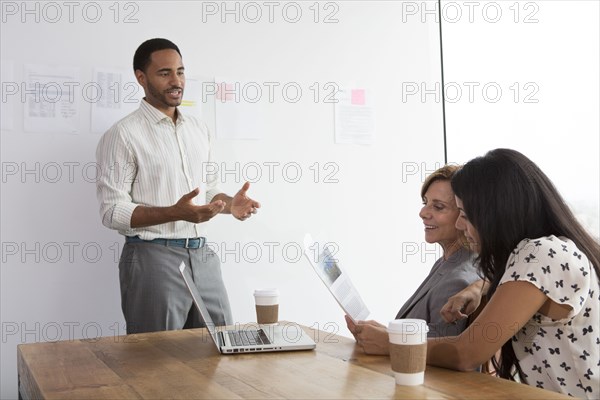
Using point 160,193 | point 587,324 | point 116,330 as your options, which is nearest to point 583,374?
point 587,324

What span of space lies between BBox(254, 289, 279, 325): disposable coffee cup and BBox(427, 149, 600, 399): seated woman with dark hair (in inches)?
23.3

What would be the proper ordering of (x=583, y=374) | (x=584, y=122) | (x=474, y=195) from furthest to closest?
1. (x=584, y=122)
2. (x=474, y=195)
3. (x=583, y=374)

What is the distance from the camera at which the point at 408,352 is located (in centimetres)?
137

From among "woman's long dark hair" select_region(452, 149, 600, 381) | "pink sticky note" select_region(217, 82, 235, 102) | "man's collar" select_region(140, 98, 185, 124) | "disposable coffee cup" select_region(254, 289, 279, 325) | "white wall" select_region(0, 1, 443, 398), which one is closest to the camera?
"woman's long dark hair" select_region(452, 149, 600, 381)

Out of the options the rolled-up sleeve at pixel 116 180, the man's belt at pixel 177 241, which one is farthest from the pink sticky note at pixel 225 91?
the man's belt at pixel 177 241

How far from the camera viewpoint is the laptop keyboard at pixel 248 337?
1831 millimetres

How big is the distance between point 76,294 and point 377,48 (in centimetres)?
204

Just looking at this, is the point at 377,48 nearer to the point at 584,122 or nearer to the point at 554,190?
the point at 584,122

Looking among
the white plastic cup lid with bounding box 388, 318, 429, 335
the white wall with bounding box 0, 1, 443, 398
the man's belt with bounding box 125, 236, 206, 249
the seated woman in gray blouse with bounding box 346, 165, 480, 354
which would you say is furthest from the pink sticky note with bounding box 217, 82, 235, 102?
the white plastic cup lid with bounding box 388, 318, 429, 335

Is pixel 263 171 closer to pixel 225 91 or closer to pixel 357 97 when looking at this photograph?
pixel 225 91

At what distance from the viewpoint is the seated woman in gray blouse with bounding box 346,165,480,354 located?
177 centimetres

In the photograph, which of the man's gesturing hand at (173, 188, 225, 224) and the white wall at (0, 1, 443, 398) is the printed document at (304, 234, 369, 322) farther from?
the white wall at (0, 1, 443, 398)

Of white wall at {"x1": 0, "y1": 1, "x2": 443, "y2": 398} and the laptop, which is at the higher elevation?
white wall at {"x1": 0, "y1": 1, "x2": 443, "y2": 398}

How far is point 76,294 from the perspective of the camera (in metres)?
3.22
